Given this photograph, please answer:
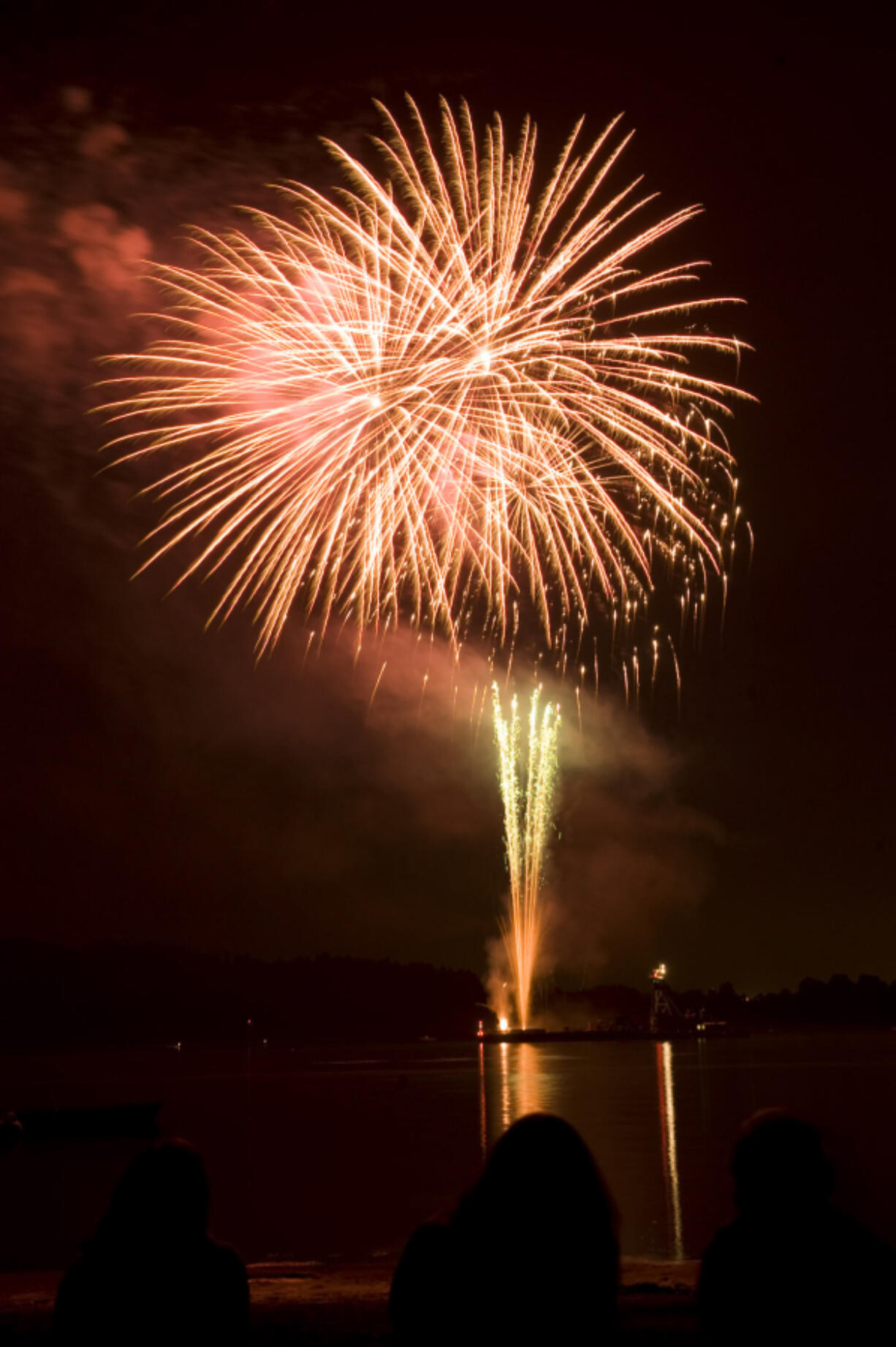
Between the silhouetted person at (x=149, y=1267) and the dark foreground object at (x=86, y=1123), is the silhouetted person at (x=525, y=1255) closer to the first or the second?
the silhouetted person at (x=149, y=1267)

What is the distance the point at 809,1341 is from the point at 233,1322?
1679 millimetres

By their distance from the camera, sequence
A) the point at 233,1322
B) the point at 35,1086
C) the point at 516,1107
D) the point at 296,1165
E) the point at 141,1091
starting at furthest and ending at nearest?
the point at 35,1086 → the point at 141,1091 → the point at 516,1107 → the point at 296,1165 → the point at 233,1322

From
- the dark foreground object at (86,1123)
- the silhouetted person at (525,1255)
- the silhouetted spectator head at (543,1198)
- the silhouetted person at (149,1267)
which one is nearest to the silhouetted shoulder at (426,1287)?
the silhouetted person at (525,1255)

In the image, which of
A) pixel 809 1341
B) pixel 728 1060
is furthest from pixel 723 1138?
pixel 728 1060

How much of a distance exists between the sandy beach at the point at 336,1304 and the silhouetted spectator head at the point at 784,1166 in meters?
7.06

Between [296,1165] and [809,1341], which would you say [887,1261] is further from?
[296,1165]

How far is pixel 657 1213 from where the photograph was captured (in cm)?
3028

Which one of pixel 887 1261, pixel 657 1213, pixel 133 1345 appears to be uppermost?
pixel 887 1261

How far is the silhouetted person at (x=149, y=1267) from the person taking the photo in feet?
12.2

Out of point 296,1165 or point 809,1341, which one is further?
point 296,1165

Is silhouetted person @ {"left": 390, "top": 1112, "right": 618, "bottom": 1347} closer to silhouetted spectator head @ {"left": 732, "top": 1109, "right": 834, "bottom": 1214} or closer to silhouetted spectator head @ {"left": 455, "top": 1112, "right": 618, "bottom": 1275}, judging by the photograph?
silhouetted spectator head @ {"left": 455, "top": 1112, "right": 618, "bottom": 1275}

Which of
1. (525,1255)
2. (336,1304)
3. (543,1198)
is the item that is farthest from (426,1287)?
(336,1304)

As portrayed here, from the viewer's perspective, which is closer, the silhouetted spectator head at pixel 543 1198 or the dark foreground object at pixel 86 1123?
the silhouetted spectator head at pixel 543 1198

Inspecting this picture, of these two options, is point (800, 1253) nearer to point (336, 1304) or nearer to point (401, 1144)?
point (336, 1304)
